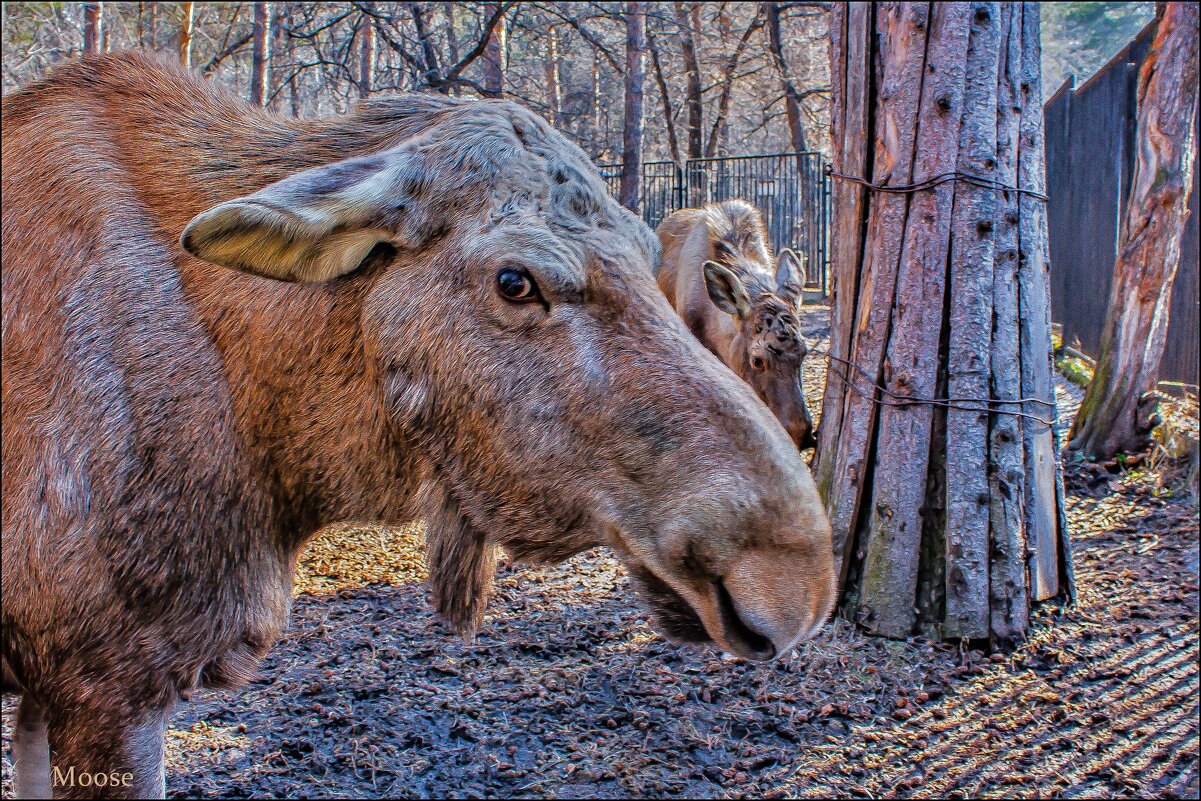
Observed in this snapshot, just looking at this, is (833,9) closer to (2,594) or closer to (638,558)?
(638,558)

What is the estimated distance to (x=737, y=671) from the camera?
4.57m

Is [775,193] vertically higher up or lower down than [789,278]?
higher up

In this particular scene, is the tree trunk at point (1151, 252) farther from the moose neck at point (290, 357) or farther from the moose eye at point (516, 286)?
the moose neck at point (290, 357)

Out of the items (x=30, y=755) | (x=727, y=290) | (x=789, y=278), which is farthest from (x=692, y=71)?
(x=30, y=755)

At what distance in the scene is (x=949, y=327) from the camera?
466cm

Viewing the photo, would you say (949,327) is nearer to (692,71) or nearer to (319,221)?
(319,221)

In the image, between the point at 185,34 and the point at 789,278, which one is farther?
the point at 185,34

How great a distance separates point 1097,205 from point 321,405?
513 inches

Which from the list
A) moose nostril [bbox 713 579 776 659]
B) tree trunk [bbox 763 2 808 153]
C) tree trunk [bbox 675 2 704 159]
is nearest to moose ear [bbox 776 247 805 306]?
moose nostril [bbox 713 579 776 659]

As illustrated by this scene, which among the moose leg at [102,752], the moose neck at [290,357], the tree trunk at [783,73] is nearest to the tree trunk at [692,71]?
the tree trunk at [783,73]

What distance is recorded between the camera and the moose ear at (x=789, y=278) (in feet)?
28.0

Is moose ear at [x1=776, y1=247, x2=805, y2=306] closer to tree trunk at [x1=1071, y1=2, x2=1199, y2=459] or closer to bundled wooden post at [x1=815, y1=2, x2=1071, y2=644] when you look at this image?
tree trunk at [x1=1071, y1=2, x2=1199, y2=459]

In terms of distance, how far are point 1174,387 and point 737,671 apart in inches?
283

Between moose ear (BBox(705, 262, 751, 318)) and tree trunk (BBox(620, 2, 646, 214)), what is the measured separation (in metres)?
4.11
